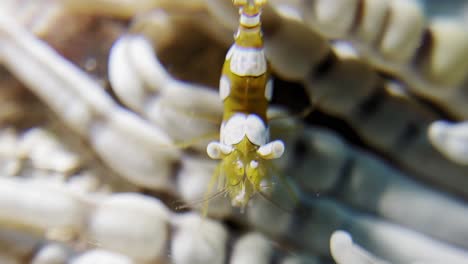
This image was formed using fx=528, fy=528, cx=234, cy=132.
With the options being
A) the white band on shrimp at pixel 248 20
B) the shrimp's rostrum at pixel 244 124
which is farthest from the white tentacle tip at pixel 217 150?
the white band on shrimp at pixel 248 20

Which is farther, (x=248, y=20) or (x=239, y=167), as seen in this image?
(x=239, y=167)

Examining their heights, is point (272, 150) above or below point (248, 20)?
below

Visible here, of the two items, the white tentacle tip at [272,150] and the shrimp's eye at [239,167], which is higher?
the shrimp's eye at [239,167]

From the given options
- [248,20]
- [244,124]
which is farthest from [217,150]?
[248,20]

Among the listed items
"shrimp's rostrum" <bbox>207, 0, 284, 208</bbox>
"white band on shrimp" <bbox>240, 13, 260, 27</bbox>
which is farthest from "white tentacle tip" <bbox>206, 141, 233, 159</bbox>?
"white band on shrimp" <bbox>240, 13, 260, 27</bbox>

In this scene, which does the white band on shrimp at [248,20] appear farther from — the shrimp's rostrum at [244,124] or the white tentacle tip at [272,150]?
the white tentacle tip at [272,150]

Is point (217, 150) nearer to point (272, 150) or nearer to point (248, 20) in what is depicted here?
point (272, 150)
